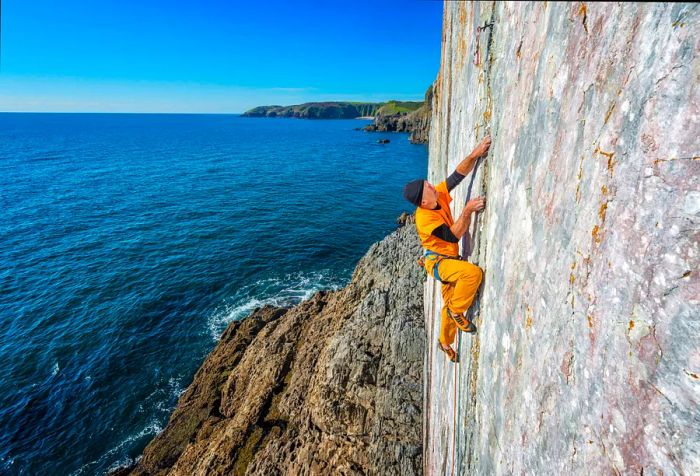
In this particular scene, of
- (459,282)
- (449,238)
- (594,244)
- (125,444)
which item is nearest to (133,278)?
(125,444)

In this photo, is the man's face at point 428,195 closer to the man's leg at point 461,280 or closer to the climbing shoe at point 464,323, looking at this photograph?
the man's leg at point 461,280

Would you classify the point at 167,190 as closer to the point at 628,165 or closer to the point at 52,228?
the point at 52,228

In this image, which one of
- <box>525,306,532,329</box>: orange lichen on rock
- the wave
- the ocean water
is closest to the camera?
<box>525,306,532,329</box>: orange lichen on rock

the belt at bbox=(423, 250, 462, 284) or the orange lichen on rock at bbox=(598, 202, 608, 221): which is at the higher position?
the orange lichen on rock at bbox=(598, 202, 608, 221)

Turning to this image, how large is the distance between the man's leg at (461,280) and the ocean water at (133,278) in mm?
18252

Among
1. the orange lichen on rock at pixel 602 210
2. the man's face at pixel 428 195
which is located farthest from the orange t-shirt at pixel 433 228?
the orange lichen on rock at pixel 602 210

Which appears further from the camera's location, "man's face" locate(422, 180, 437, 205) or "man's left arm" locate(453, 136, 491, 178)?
"man's face" locate(422, 180, 437, 205)

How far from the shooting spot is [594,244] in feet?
7.15

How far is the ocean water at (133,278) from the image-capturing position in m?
17.7

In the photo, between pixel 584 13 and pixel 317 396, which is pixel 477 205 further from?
pixel 317 396

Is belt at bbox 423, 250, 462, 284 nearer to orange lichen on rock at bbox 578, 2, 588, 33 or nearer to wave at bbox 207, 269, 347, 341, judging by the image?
orange lichen on rock at bbox 578, 2, 588, 33

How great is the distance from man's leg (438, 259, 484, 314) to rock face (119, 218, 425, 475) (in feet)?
25.8

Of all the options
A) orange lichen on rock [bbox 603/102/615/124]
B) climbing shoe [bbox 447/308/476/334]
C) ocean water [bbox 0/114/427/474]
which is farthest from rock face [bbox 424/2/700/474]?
ocean water [bbox 0/114/427/474]

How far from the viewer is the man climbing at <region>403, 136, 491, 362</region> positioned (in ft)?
15.1
